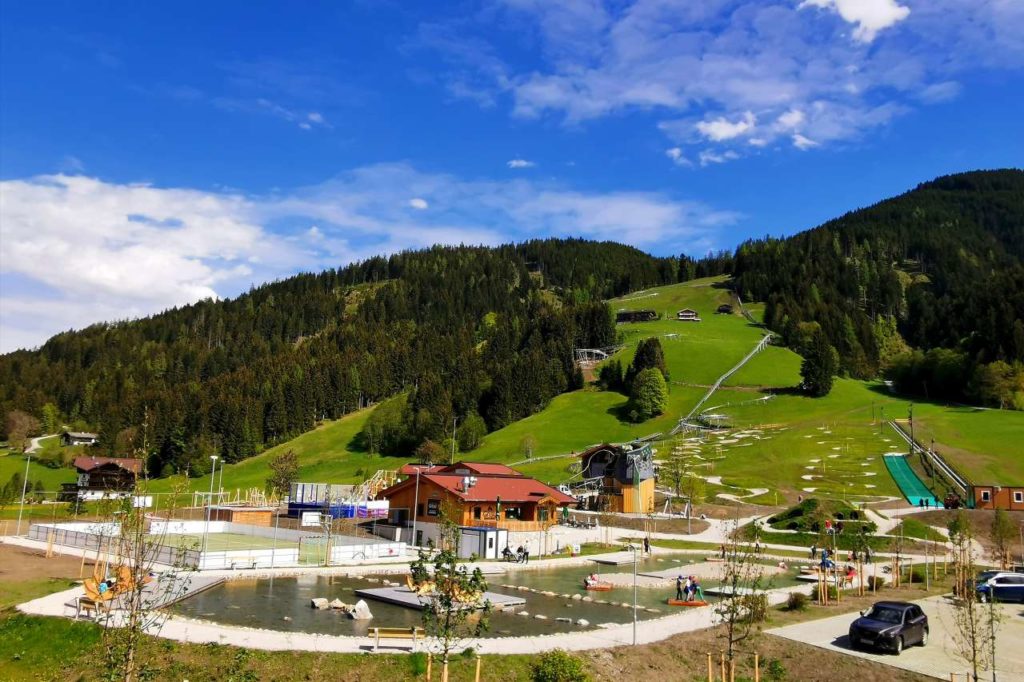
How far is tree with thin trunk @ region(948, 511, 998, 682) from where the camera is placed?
1889 cm

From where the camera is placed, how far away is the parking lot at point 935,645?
22770 millimetres

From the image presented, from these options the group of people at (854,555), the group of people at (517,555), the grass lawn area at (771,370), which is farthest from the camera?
the grass lawn area at (771,370)

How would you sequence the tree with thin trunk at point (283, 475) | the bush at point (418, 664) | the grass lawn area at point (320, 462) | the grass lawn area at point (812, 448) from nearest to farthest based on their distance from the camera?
the bush at point (418, 664)
the grass lawn area at point (812, 448)
the tree with thin trunk at point (283, 475)
the grass lawn area at point (320, 462)

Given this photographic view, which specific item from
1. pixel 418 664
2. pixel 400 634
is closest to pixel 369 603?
A: pixel 400 634

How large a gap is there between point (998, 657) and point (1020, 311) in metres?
136

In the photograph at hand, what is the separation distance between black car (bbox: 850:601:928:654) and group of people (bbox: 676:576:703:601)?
9.58 m

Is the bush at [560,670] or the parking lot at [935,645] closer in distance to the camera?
the bush at [560,670]

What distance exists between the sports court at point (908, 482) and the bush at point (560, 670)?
2606 inches

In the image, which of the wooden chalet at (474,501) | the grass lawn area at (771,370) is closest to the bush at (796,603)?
the wooden chalet at (474,501)

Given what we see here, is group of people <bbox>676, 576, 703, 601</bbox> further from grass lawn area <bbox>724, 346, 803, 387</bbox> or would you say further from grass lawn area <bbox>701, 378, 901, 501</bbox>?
grass lawn area <bbox>724, 346, 803, 387</bbox>

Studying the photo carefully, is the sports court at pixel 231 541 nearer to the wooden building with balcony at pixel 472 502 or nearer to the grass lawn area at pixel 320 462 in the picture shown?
the wooden building with balcony at pixel 472 502

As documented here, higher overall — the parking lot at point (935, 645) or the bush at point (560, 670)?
the bush at point (560, 670)

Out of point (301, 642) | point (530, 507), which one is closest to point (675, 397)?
point (530, 507)

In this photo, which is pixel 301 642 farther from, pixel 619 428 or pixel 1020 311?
pixel 1020 311
